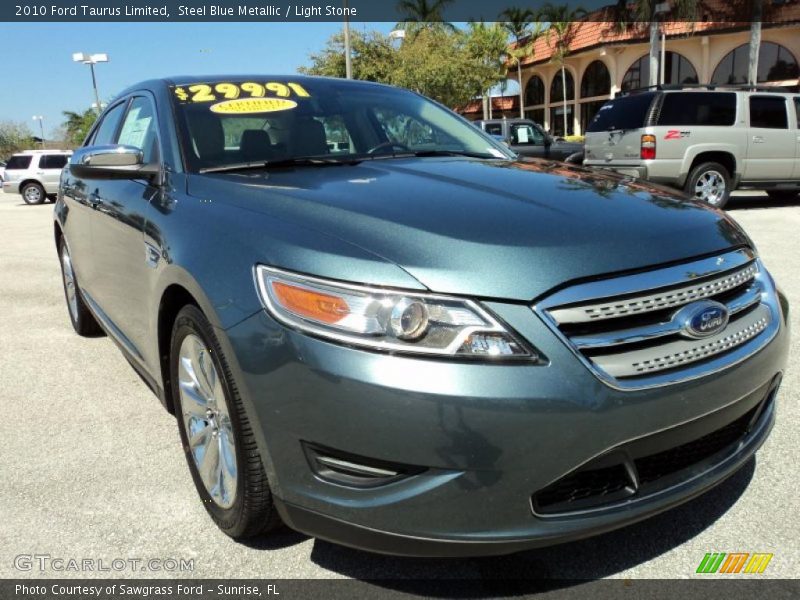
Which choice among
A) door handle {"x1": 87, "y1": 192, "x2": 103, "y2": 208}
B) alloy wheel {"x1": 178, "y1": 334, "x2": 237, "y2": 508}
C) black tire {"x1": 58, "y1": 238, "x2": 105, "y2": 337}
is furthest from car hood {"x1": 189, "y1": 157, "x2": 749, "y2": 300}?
black tire {"x1": 58, "y1": 238, "x2": 105, "y2": 337}

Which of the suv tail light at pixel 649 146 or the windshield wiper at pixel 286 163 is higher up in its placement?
the windshield wiper at pixel 286 163

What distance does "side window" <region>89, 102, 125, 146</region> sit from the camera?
4043mm

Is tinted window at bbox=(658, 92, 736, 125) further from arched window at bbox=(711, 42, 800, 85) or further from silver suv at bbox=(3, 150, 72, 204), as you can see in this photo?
arched window at bbox=(711, 42, 800, 85)

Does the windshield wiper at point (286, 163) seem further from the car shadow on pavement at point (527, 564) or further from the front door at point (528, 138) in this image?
the front door at point (528, 138)

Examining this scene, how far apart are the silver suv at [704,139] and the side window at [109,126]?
822 centimetres

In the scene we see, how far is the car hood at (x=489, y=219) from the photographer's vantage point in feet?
5.95

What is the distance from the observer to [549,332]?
175cm

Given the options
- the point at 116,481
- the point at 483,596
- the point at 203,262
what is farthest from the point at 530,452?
the point at 116,481

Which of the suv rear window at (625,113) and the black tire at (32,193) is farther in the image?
the black tire at (32,193)

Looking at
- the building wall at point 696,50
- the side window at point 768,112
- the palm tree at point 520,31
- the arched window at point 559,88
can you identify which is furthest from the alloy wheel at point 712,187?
the palm tree at point 520,31

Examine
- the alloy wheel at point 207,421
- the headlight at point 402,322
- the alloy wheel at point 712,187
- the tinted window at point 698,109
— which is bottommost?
the alloy wheel at point 712,187

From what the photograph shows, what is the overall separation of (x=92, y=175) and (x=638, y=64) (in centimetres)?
3652

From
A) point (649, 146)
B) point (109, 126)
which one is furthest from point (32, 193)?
point (109, 126)
